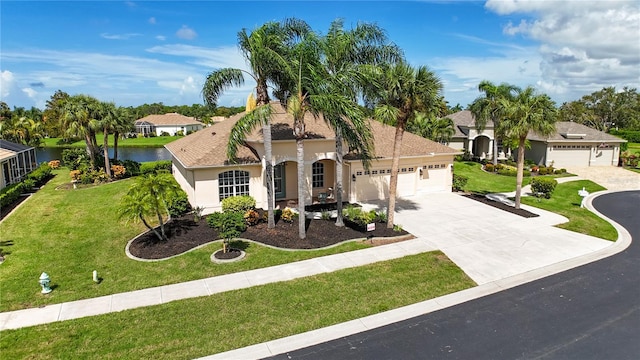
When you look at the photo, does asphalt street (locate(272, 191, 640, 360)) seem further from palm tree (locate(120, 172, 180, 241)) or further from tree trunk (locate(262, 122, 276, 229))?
palm tree (locate(120, 172, 180, 241))

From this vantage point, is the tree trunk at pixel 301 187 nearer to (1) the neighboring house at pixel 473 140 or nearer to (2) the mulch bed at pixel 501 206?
(2) the mulch bed at pixel 501 206

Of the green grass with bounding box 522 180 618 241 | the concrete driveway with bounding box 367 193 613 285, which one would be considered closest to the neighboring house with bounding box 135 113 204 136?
the concrete driveway with bounding box 367 193 613 285

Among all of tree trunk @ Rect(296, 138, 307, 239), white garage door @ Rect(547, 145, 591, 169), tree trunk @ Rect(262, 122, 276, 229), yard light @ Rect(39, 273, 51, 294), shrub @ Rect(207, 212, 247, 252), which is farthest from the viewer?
white garage door @ Rect(547, 145, 591, 169)

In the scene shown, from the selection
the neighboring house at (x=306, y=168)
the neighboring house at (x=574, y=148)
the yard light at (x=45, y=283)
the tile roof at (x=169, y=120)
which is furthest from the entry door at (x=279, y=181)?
the tile roof at (x=169, y=120)

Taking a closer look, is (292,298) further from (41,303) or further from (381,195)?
(381,195)

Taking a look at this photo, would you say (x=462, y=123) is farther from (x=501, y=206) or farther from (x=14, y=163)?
(x=14, y=163)
